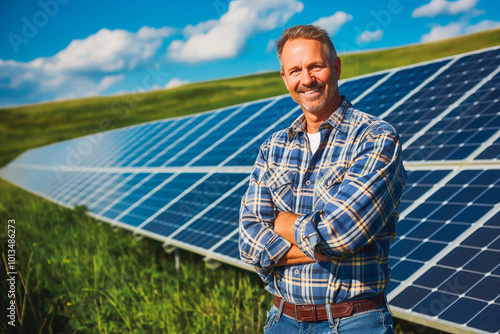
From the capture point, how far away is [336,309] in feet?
9.36

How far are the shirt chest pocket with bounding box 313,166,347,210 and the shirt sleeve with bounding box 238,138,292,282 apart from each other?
1.16ft

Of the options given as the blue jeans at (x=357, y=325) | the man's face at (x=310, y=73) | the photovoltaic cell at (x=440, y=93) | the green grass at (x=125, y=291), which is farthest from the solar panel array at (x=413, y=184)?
the man's face at (x=310, y=73)

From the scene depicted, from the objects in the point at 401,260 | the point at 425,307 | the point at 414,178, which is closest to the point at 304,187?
the point at 425,307

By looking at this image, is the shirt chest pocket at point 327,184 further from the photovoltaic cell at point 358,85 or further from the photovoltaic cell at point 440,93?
the photovoltaic cell at point 358,85

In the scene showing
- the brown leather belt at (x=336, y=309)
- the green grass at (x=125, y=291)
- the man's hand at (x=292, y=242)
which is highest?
the man's hand at (x=292, y=242)

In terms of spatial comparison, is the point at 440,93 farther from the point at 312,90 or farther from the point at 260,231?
the point at 260,231

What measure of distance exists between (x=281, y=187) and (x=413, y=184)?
119 inches

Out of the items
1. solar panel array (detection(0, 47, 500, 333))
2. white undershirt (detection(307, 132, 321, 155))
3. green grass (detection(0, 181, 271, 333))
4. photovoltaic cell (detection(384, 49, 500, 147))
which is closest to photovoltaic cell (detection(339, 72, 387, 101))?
solar panel array (detection(0, 47, 500, 333))

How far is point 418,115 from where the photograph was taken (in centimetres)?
720

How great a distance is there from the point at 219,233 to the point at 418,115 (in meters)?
3.63

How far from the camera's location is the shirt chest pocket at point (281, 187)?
3.29 metres

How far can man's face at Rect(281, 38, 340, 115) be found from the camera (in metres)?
3.04

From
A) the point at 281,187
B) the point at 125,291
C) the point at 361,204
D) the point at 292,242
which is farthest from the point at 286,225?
the point at 125,291

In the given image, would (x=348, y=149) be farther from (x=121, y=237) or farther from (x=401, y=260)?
(x=121, y=237)
